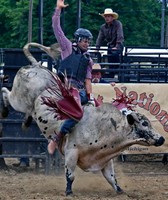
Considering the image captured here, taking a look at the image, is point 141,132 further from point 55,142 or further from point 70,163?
point 55,142

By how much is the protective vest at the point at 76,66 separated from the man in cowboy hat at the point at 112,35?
3.36 m

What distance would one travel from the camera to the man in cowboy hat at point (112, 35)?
13680 millimetres

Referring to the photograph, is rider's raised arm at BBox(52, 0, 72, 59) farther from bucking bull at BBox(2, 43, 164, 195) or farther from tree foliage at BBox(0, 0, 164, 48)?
tree foliage at BBox(0, 0, 164, 48)

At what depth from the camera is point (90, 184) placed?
35.1ft

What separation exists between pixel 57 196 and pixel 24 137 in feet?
9.13

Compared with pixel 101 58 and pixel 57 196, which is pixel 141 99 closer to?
pixel 101 58

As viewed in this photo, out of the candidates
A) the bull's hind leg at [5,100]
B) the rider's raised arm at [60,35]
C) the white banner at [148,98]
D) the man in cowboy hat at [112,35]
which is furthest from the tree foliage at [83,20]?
the rider's raised arm at [60,35]

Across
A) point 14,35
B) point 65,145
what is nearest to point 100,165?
point 65,145

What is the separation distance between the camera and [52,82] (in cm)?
1025

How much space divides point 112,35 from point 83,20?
2768cm

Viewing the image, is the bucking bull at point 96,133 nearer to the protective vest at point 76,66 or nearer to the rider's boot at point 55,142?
the rider's boot at point 55,142

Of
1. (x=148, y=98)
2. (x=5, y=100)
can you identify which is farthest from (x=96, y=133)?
(x=148, y=98)

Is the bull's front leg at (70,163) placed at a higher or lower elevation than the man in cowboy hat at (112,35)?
lower

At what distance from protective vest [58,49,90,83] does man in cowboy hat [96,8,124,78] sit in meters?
3.36
